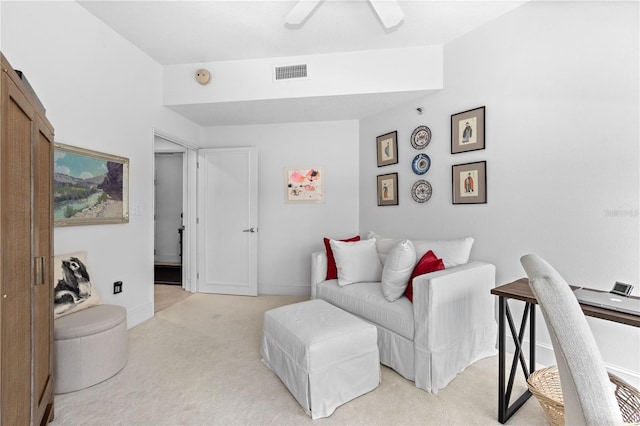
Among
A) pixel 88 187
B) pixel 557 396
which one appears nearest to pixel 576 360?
pixel 557 396

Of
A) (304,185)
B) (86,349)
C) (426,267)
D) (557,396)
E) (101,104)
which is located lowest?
(557,396)

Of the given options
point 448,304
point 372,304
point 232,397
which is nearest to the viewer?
point 232,397

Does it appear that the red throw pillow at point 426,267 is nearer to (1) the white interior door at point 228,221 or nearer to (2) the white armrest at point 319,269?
(2) the white armrest at point 319,269

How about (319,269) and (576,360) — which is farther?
(319,269)

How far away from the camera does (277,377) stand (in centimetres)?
199

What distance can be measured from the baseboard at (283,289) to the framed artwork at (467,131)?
2431 mm

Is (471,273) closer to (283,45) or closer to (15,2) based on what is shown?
(283,45)

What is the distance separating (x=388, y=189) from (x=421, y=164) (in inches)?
19.8

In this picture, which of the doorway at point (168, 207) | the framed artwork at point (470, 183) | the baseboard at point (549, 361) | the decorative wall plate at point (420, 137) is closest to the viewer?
the baseboard at point (549, 361)

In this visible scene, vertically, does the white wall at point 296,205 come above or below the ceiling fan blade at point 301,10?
below

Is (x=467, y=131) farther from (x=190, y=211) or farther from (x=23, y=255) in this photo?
(x=190, y=211)

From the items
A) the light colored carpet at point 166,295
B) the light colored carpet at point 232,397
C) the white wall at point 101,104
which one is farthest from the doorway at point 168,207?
the light colored carpet at point 232,397

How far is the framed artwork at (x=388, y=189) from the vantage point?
334 centimetres

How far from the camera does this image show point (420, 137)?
3.05 metres
